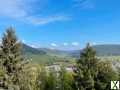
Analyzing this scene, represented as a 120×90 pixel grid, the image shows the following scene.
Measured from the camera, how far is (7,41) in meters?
37.8

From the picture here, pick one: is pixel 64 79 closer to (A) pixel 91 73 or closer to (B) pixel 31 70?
(A) pixel 91 73

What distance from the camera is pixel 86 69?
46.2 metres

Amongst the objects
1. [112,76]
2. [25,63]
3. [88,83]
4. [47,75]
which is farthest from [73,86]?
[47,75]

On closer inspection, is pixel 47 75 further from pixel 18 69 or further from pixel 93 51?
pixel 18 69

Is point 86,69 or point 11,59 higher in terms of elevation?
point 11,59

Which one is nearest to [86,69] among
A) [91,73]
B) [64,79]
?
[91,73]

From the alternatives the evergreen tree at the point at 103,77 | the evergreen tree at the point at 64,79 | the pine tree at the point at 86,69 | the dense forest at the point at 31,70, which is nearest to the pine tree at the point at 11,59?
the dense forest at the point at 31,70

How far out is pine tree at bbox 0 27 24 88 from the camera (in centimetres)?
3675

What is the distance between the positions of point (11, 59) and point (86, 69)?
44.7ft

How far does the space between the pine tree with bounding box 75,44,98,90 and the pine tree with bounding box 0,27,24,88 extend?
37.8 ft

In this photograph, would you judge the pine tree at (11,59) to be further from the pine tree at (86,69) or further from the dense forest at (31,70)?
the pine tree at (86,69)

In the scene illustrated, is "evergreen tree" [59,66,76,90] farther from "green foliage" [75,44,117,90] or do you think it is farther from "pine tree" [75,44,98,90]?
"green foliage" [75,44,117,90]

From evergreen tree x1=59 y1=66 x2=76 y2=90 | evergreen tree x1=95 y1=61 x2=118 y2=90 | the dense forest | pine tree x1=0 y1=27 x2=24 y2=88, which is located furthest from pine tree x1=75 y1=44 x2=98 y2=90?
evergreen tree x1=59 y1=66 x2=76 y2=90

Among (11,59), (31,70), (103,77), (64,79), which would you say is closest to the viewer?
(11,59)
